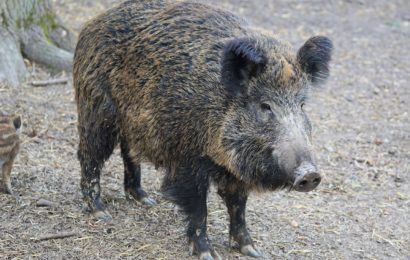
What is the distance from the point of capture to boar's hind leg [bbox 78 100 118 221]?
5.82m

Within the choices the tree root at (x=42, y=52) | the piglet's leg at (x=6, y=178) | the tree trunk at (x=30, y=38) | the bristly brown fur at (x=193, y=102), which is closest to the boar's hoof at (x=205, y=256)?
the bristly brown fur at (x=193, y=102)

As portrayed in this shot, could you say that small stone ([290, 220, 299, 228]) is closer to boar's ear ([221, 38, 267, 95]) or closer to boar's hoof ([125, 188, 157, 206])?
boar's hoof ([125, 188, 157, 206])

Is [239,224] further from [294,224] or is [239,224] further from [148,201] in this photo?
[148,201]

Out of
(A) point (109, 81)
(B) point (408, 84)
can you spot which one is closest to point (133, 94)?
(A) point (109, 81)

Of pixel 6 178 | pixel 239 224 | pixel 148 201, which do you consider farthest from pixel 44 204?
pixel 239 224

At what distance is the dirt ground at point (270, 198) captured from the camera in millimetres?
5547

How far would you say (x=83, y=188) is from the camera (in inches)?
239

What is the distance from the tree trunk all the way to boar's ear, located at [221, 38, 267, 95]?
157 inches

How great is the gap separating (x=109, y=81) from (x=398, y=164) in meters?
3.79

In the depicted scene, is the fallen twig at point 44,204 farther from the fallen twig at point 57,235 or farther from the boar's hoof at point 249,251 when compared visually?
the boar's hoof at point 249,251

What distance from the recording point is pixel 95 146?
590 cm

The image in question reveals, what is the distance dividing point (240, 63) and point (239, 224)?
52.9 inches

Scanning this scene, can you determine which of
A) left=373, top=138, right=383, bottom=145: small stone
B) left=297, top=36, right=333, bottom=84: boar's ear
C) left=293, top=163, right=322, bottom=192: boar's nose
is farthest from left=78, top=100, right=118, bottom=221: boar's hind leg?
left=373, top=138, right=383, bottom=145: small stone

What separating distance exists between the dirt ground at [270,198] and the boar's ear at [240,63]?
1.03 m
